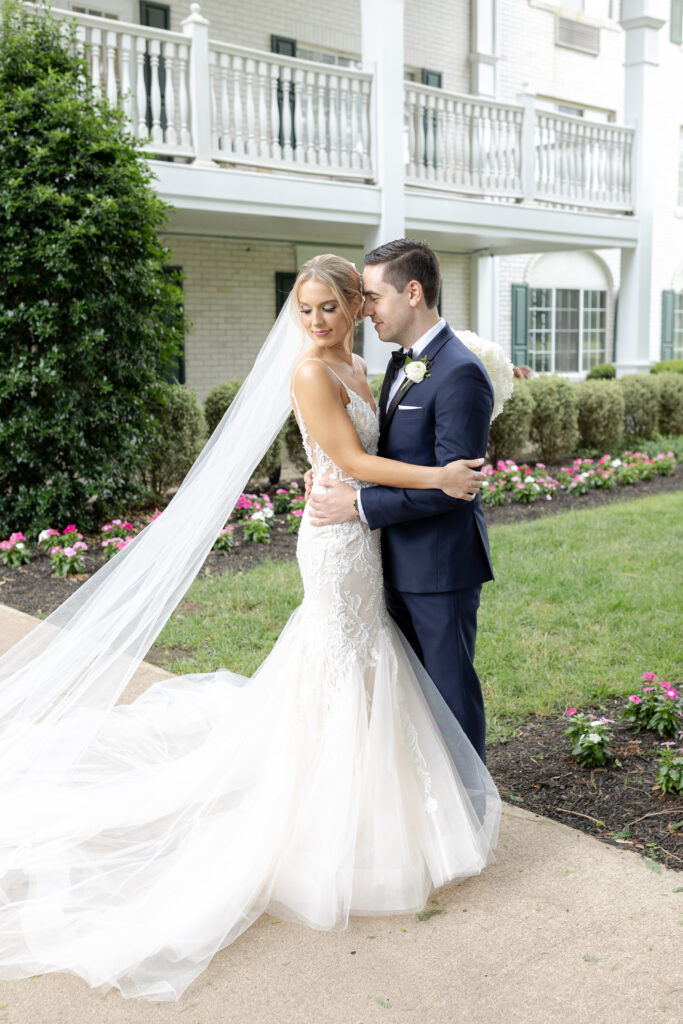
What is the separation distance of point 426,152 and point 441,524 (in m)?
10.8

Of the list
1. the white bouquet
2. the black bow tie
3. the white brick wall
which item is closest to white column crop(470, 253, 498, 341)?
the white brick wall

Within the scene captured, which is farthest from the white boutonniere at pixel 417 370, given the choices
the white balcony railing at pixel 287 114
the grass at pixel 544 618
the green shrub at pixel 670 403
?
the green shrub at pixel 670 403

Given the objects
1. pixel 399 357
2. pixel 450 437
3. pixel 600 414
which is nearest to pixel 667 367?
pixel 600 414

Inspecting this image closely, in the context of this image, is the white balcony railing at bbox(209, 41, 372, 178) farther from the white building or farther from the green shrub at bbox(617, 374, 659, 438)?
the green shrub at bbox(617, 374, 659, 438)

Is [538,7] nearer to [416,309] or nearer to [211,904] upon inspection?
[416,309]

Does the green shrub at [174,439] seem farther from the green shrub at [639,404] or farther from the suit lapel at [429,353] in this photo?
the green shrub at [639,404]

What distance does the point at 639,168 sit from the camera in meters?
15.1

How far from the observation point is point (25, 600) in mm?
6371

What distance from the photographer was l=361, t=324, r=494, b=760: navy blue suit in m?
2.97

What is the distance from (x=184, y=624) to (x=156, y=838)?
269 centimetres

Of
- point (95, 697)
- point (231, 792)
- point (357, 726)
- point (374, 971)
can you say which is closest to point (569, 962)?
point (374, 971)

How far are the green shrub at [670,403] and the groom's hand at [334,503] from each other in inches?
432

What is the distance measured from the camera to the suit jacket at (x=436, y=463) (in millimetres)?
2965

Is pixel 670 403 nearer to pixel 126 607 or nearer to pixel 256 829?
pixel 126 607
